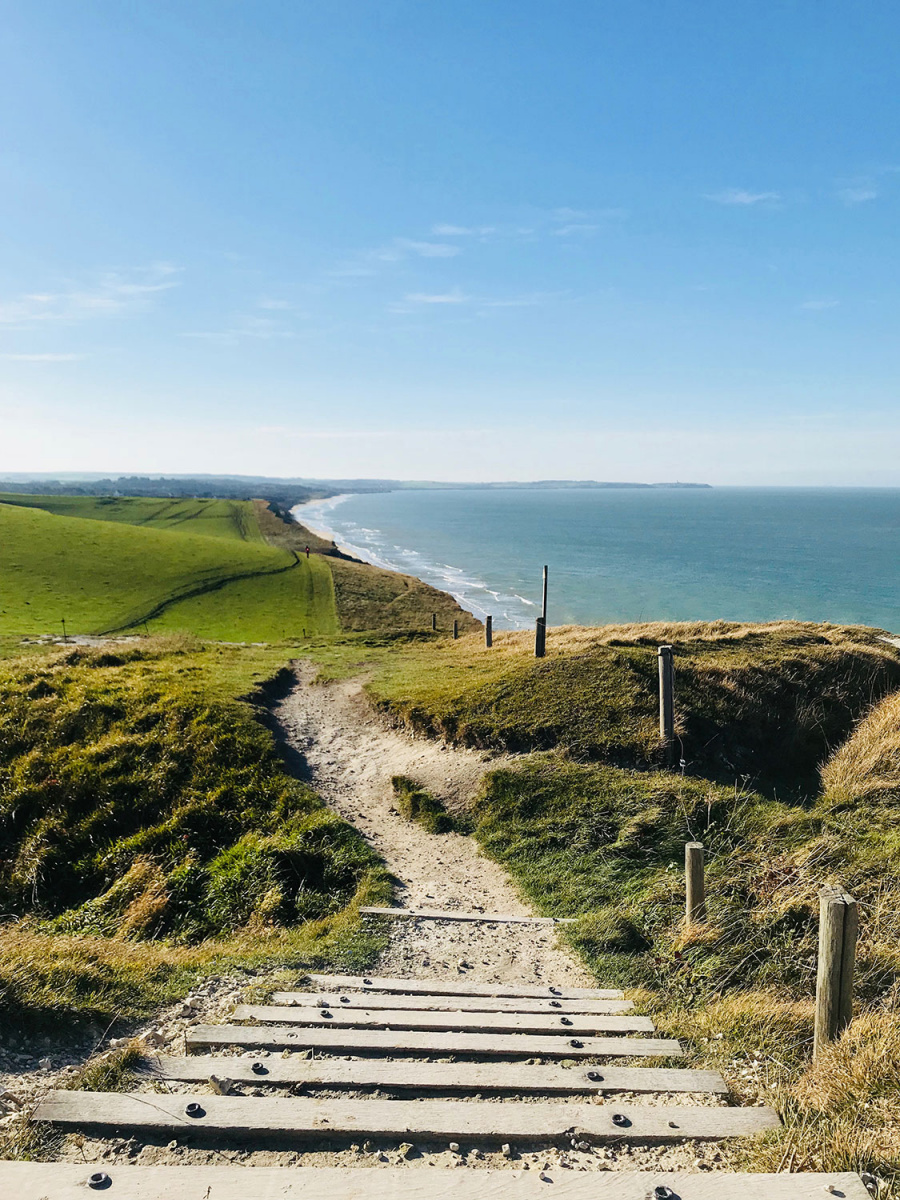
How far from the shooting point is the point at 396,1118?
4.61 m

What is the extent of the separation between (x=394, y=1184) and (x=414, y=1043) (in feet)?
6.45

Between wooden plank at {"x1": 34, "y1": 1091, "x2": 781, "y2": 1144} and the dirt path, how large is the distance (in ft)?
13.1

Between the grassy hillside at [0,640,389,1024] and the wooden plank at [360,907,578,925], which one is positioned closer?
the grassy hillside at [0,640,389,1024]

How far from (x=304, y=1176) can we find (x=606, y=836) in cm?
976

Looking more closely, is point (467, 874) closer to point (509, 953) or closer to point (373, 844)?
point (373, 844)

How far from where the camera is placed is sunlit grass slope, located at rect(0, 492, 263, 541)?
133125 mm

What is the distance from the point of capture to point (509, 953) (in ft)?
30.5

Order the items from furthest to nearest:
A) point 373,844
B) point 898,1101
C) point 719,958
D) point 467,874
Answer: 1. point 373,844
2. point 467,874
3. point 719,958
4. point 898,1101

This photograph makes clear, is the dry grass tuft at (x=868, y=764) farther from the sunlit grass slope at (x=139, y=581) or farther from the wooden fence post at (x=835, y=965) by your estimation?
the sunlit grass slope at (x=139, y=581)

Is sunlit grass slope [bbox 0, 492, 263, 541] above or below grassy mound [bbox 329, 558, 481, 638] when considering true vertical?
above

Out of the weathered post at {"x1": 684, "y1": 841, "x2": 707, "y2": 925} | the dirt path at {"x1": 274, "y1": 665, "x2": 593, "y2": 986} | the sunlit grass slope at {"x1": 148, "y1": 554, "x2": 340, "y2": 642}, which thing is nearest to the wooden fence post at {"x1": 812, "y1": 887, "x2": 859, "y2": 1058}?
the weathered post at {"x1": 684, "y1": 841, "x2": 707, "y2": 925}

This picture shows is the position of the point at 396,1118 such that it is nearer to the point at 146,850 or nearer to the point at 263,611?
the point at 146,850

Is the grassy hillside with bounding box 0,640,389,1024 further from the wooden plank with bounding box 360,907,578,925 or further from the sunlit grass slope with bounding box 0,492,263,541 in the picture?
the sunlit grass slope with bounding box 0,492,263,541

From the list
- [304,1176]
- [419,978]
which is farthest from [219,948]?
[304,1176]
